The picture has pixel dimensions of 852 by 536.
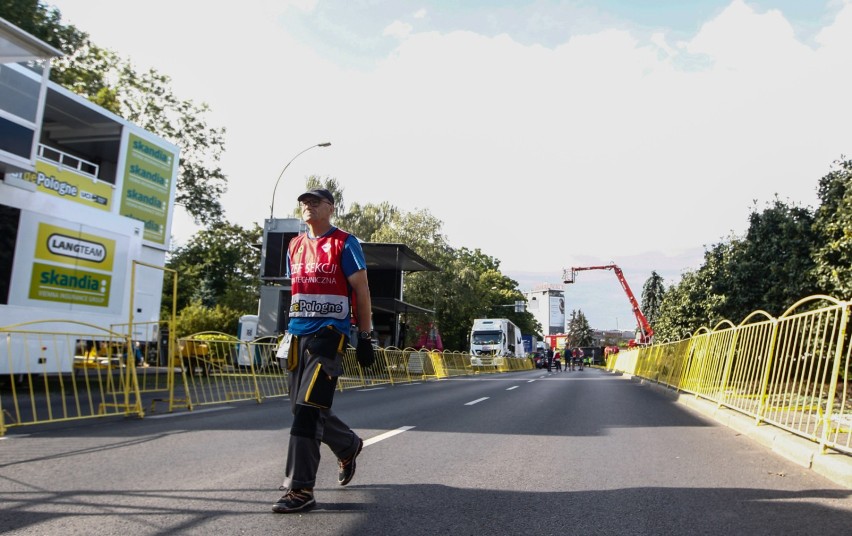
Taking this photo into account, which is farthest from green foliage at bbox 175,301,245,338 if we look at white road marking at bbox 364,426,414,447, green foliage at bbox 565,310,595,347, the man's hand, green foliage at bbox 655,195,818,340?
green foliage at bbox 565,310,595,347

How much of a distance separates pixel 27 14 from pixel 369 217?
90.1ft

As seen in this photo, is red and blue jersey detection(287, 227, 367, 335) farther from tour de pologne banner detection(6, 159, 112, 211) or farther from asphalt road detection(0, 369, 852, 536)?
tour de pologne banner detection(6, 159, 112, 211)

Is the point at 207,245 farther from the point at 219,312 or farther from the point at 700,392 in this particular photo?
the point at 700,392

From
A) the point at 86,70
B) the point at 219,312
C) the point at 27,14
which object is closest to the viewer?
the point at 27,14

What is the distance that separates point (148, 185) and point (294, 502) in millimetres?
12079

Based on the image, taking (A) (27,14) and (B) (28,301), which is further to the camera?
(A) (27,14)

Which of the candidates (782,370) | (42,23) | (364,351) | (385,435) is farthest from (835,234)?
(42,23)

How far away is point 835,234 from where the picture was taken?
11398 millimetres

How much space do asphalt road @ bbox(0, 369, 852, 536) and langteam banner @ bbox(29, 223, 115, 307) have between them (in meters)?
4.27

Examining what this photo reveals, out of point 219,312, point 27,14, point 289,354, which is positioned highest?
point 27,14

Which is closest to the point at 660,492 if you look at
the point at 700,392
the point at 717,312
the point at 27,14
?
the point at 700,392

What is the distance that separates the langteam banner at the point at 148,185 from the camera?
13.3m

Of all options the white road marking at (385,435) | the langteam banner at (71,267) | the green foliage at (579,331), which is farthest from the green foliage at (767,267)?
the green foliage at (579,331)

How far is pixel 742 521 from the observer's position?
12.0 ft
